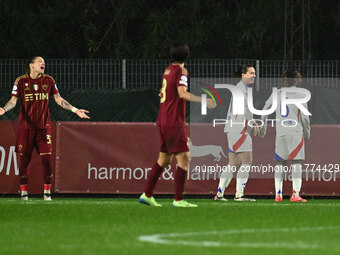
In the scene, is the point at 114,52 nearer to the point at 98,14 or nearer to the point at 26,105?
the point at 98,14

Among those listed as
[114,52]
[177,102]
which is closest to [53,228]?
[177,102]

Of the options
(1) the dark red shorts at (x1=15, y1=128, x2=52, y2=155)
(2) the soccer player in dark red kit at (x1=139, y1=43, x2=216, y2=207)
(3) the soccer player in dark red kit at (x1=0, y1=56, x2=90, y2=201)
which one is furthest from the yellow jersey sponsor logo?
(2) the soccer player in dark red kit at (x1=139, y1=43, x2=216, y2=207)

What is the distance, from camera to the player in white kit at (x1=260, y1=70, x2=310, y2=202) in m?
14.8

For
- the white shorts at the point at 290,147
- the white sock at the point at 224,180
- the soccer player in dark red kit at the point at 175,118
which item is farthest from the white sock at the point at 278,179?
the soccer player in dark red kit at the point at 175,118

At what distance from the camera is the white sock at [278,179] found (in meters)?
14.9

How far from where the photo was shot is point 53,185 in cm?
1645

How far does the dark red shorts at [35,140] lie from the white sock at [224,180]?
101 inches

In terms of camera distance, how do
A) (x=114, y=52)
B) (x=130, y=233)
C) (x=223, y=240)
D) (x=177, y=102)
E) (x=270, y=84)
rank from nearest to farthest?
(x=223, y=240) → (x=130, y=233) → (x=177, y=102) → (x=270, y=84) → (x=114, y=52)

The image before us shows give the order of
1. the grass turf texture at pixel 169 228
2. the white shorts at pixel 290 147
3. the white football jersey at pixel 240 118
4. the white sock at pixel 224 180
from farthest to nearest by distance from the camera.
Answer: the white sock at pixel 224 180 < the white shorts at pixel 290 147 < the white football jersey at pixel 240 118 < the grass turf texture at pixel 169 228

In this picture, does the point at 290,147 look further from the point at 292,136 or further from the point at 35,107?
the point at 35,107

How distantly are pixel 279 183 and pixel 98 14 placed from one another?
17.5 metres

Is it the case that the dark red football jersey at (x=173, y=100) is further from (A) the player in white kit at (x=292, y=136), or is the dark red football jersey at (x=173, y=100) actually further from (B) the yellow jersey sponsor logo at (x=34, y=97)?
(A) the player in white kit at (x=292, y=136)

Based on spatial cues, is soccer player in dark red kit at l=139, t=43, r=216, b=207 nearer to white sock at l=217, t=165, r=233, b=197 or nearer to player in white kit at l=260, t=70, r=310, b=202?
white sock at l=217, t=165, r=233, b=197

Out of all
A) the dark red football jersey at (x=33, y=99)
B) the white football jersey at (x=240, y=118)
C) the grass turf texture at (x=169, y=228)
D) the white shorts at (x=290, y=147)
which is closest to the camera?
the grass turf texture at (x=169, y=228)
